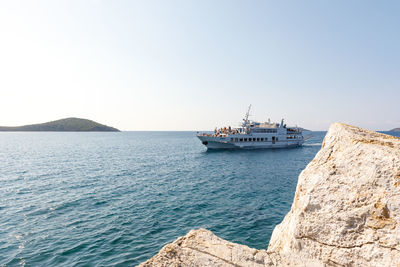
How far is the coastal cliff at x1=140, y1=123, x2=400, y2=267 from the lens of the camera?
346 cm

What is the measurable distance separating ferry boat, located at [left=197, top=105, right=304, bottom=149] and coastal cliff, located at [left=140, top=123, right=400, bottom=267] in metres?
52.8

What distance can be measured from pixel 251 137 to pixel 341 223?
59168mm

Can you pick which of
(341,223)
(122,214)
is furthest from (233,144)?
(341,223)

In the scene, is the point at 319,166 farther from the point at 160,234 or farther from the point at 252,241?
the point at 160,234

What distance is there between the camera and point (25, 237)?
1195 cm

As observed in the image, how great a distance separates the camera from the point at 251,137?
61375 millimetres

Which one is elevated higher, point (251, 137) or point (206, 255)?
point (251, 137)

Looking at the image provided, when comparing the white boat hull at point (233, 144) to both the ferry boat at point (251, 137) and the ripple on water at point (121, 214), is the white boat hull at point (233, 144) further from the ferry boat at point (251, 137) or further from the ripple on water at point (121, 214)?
the ripple on water at point (121, 214)

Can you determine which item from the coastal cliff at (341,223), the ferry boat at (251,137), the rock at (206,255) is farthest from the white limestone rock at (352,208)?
the ferry boat at (251,137)

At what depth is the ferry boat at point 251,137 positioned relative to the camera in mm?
58531

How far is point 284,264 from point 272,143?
64.1 meters

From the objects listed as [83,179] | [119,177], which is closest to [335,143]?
[119,177]

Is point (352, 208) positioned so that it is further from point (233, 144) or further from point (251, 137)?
point (251, 137)

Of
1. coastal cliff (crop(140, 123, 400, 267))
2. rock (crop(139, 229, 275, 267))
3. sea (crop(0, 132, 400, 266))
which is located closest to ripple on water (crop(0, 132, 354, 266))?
sea (crop(0, 132, 400, 266))
